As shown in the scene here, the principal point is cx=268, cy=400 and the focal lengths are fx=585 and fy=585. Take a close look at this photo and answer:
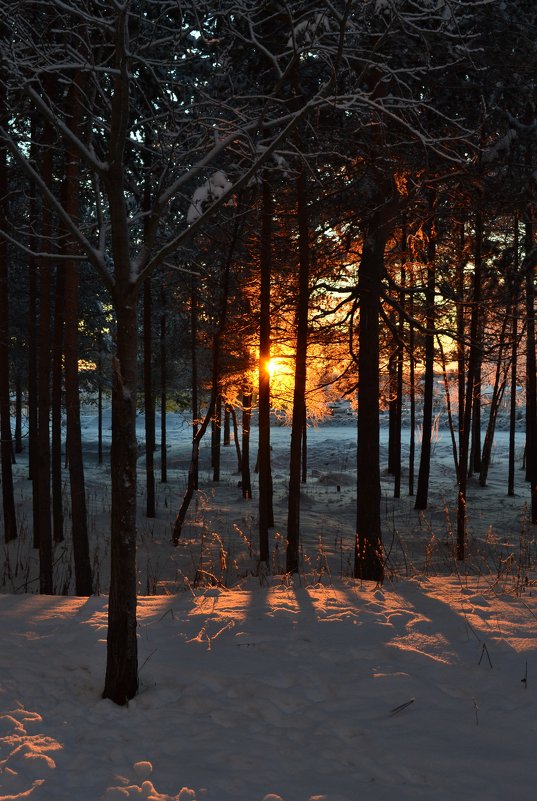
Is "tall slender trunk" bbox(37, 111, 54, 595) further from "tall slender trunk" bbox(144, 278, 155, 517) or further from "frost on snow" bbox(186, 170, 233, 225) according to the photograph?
"tall slender trunk" bbox(144, 278, 155, 517)

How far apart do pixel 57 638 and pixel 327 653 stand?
2207mm

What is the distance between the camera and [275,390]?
19.4m

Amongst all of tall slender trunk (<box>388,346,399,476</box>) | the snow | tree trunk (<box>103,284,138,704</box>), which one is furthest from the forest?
tall slender trunk (<box>388,346,399,476</box>)

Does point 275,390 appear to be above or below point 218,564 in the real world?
above

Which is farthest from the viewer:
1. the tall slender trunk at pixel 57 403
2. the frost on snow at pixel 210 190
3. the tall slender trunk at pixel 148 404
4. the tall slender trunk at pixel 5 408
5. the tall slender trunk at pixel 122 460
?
the tall slender trunk at pixel 148 404

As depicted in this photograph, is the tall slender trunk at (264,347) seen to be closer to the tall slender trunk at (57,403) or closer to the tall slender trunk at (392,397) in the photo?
the tall slender trunk at (392,397)

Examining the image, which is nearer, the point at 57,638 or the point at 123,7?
the point at 123,7

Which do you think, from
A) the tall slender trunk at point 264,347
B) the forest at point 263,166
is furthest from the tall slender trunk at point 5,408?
the tall slender trunk at point 264,347

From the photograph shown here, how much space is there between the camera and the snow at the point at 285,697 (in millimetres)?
3049

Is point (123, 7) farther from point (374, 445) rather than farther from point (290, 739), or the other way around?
point (374, 445)

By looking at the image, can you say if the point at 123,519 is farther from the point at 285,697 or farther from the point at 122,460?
the point at 285,697

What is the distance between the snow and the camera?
3.05 meters

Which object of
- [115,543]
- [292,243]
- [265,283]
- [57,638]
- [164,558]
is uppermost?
[292,243]

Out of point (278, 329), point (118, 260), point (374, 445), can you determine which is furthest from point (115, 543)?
point (278, 329)
